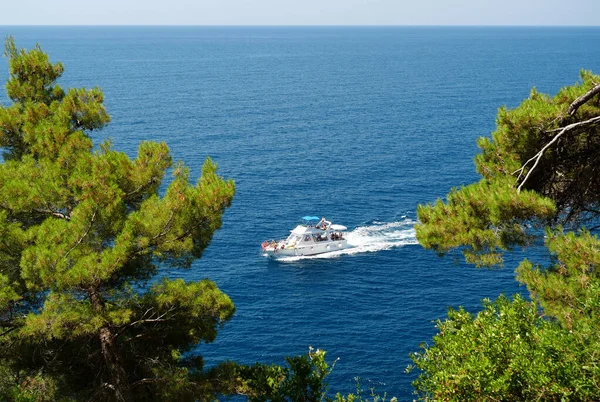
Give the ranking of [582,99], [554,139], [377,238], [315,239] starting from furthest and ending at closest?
[377,238] < [315,239] < [554,139] < [582,99]

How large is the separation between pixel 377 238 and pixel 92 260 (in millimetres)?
43289

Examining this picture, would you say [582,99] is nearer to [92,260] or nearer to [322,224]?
[92,260]

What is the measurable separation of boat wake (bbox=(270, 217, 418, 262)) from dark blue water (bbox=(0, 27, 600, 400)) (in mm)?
190

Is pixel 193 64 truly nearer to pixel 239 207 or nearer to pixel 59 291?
pixel 239 207

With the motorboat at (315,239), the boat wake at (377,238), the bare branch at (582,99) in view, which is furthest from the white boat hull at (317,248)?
the bare branch at (582,99)

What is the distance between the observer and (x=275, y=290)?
47188 mm

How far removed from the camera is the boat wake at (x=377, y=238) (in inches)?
2101

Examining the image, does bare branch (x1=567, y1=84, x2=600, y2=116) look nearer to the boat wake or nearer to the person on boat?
the boat wake

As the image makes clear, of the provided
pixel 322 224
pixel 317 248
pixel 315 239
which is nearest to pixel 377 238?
pixel 322 224

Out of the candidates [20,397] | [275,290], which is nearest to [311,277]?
[275,290]

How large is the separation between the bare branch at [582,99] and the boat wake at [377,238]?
1578 inches

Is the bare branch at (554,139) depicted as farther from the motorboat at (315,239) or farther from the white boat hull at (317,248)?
the motorboat at (315,239)

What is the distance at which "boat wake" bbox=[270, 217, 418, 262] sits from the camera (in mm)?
53375

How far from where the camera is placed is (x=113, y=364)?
1502 centimetres
